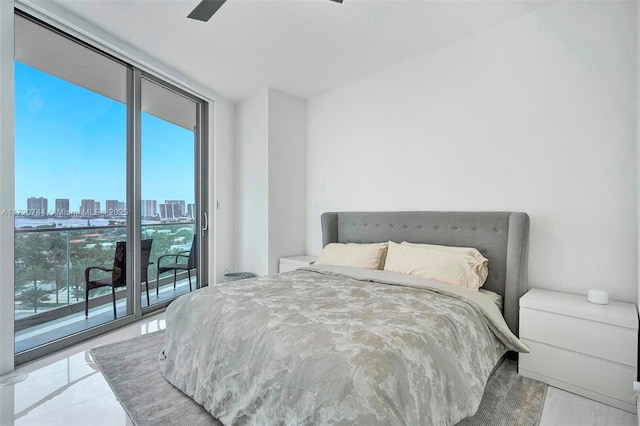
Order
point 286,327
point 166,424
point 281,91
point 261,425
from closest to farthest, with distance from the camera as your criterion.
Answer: point 261,425 < point 286,327 < point 166,424 < point 281,91

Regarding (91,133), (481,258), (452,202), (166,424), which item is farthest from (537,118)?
(91,133)

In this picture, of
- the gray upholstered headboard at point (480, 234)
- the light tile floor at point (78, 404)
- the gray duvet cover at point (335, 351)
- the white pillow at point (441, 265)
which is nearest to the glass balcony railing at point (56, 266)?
the light tile floor at point (78, 404)

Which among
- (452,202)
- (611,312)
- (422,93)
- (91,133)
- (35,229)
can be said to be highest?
(422,93)

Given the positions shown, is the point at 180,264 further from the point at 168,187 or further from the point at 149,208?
the point at 168,187

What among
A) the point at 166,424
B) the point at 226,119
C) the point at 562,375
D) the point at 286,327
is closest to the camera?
the point at 286,327

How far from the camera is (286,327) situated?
148 centimetres

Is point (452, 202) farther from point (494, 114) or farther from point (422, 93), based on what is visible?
point (422, 93)

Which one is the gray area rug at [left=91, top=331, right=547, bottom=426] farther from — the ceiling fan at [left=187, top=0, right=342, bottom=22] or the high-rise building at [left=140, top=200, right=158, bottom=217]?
the ceiling fan at [left=187, top=0, right=342, bottom=22]

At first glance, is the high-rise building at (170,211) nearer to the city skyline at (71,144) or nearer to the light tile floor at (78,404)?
the city skyline at (71,144)

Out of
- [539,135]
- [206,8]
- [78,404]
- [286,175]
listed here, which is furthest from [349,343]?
[286,175]

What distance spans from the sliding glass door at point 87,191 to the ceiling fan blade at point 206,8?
4.89ft

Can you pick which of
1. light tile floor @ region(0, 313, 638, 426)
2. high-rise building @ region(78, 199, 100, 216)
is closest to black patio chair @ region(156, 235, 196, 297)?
high-rise building @ region(78, 199, 100, 216)

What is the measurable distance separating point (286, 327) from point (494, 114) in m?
2.51

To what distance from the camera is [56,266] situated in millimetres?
2615
